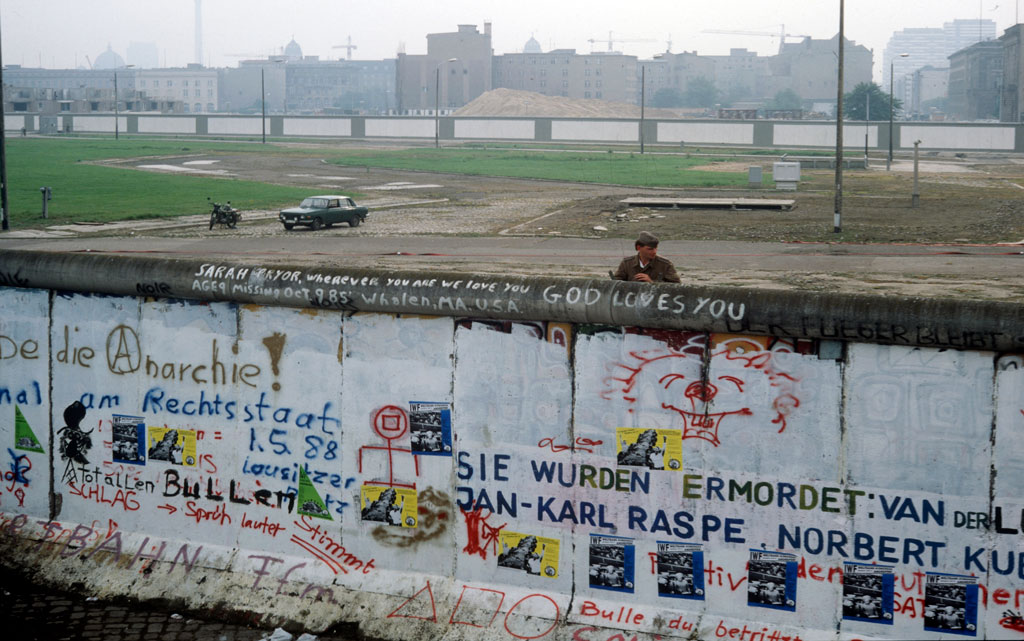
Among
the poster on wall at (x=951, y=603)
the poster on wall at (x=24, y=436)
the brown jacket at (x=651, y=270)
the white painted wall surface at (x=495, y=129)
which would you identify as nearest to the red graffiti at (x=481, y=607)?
the poster on wall at (x=951, y=603)

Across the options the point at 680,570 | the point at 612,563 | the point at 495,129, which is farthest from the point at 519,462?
the point at 495,129

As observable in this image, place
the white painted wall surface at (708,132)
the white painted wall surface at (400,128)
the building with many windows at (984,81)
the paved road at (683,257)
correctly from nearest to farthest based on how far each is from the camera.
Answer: the paved road at (683,257) < the white painted wall surface at (708,132) < the white painted wall surface at (400,128) < the building with many windows at (984,81)

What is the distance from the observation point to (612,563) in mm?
7078

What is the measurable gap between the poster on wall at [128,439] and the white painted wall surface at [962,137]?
111751 mm

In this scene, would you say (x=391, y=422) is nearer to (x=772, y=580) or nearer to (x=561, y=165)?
(x=772, y=580)

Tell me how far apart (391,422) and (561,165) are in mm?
75479

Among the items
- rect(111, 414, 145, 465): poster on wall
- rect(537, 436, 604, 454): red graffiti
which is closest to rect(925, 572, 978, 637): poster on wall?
rect(537, 436, 604, 454): red graffiti

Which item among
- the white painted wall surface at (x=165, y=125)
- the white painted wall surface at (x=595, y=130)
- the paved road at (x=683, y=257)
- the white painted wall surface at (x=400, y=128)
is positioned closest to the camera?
the paved road at (x=683, y=257)

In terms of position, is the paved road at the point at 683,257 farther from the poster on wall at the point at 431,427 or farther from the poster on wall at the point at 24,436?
the poster on wall at the point at 431,427

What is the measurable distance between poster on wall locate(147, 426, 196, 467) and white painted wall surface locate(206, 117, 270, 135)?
140 meters

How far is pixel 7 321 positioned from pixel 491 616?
16.2ft

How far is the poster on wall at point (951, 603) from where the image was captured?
623cm

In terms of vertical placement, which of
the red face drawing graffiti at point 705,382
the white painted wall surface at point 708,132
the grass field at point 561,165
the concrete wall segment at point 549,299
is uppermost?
the white painted wall surface at point 708,132

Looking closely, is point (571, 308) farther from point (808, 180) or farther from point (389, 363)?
point (808, 180)
